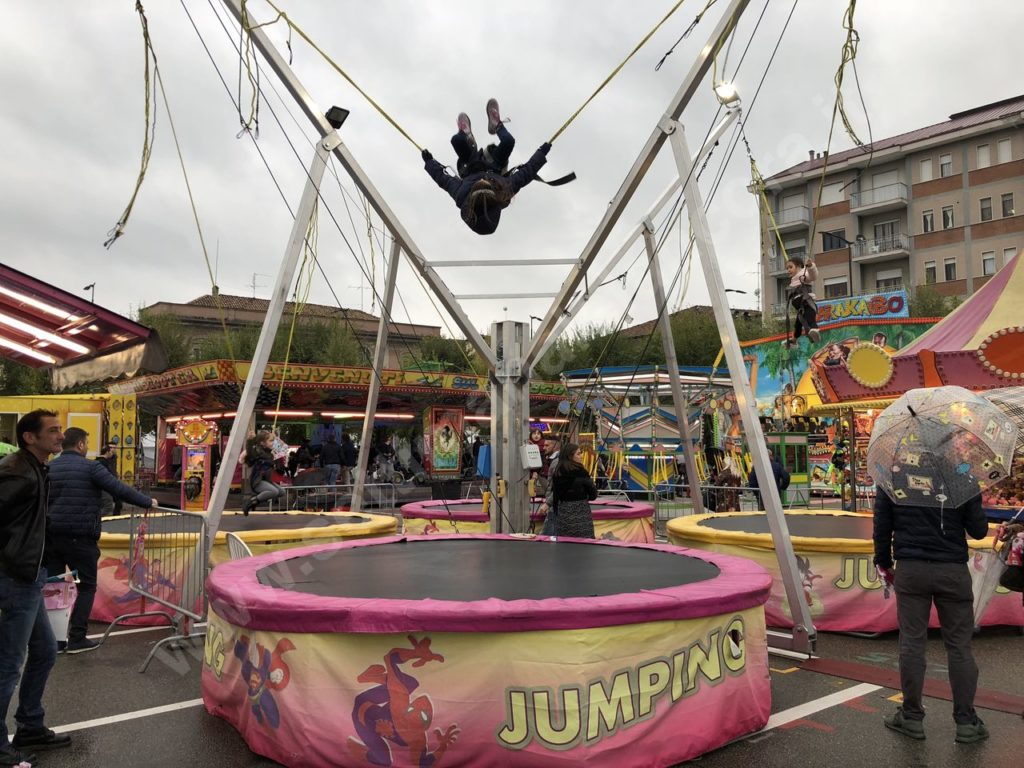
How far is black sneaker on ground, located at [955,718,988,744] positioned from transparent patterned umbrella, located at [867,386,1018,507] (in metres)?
0.95

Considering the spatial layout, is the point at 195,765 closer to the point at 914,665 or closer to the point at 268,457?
the point at 914,665

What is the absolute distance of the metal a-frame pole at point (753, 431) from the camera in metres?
4.75

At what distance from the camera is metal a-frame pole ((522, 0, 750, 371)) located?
4.95 meters

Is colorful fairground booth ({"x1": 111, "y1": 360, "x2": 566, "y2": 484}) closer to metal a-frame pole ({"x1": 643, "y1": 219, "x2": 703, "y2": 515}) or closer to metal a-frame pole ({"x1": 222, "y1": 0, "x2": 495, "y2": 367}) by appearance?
metal a-frame pole ({"x1": 643, "y1": 219, "x2": 703, "y2": 515})

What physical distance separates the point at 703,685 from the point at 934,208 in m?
34.3

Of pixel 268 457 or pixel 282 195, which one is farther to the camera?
pixel 268 457

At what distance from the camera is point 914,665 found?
3.40m

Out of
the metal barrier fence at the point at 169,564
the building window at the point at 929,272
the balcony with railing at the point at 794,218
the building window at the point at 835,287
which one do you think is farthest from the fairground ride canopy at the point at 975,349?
the building window at the point at 835,287

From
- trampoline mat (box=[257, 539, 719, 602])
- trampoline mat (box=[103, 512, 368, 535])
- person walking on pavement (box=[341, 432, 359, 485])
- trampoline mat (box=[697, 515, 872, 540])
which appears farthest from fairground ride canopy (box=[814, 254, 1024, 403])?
person walking on pavement (box=[341, 432, 359, 485])

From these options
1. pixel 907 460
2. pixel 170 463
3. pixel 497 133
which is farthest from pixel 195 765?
pixel 170 463

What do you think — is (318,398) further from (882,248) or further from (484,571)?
(882,248)

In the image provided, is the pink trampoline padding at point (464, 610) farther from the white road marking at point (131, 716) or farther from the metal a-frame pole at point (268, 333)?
the metal a-frame pole at point (268, 333)

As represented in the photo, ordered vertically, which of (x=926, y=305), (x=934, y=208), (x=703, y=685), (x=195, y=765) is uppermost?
(x=934, y=208)

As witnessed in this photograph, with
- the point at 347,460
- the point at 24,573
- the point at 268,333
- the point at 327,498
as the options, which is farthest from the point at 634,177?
the point at 347,460
